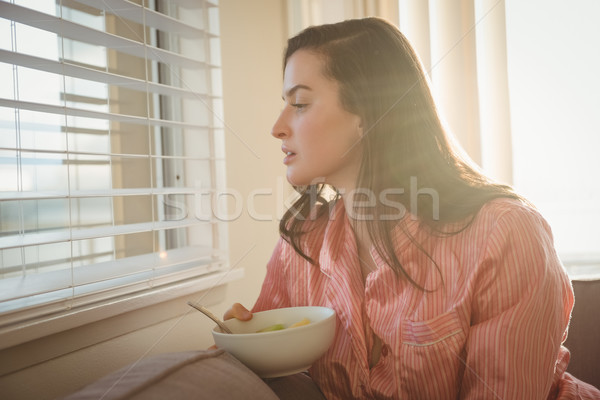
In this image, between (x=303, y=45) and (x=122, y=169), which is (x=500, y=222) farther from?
(x=122, y=169)

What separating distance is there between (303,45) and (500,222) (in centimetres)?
61

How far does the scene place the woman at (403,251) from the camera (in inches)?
31.3

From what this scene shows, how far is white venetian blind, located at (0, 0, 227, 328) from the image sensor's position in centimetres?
99

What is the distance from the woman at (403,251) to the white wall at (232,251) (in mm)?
303

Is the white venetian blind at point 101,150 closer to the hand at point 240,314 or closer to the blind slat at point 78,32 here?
the blind slat at point 78,32

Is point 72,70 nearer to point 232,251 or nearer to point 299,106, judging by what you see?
point 299,106

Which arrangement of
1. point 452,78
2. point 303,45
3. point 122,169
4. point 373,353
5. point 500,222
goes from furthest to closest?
point 452,78 < point 122,169 < point 303,45 < point 373,353 < point 500,222

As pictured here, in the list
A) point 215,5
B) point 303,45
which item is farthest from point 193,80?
point 303,45

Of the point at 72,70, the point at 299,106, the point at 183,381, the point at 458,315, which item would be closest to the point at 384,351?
the point at 458,315

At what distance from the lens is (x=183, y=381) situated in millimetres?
689

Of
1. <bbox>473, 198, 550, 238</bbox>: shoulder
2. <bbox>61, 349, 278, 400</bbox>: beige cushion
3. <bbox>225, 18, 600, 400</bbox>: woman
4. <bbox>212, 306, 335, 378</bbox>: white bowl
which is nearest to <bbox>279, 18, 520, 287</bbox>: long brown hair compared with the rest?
<bbox>225, 18, 600, 400</bbox>: woman

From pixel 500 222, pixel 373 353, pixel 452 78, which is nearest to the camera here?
pixel 500 222

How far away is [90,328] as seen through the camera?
1047 millimetres

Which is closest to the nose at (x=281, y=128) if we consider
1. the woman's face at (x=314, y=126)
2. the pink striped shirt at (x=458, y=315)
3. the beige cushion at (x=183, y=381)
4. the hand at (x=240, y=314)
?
the woman's face at (x=314, y=126)
